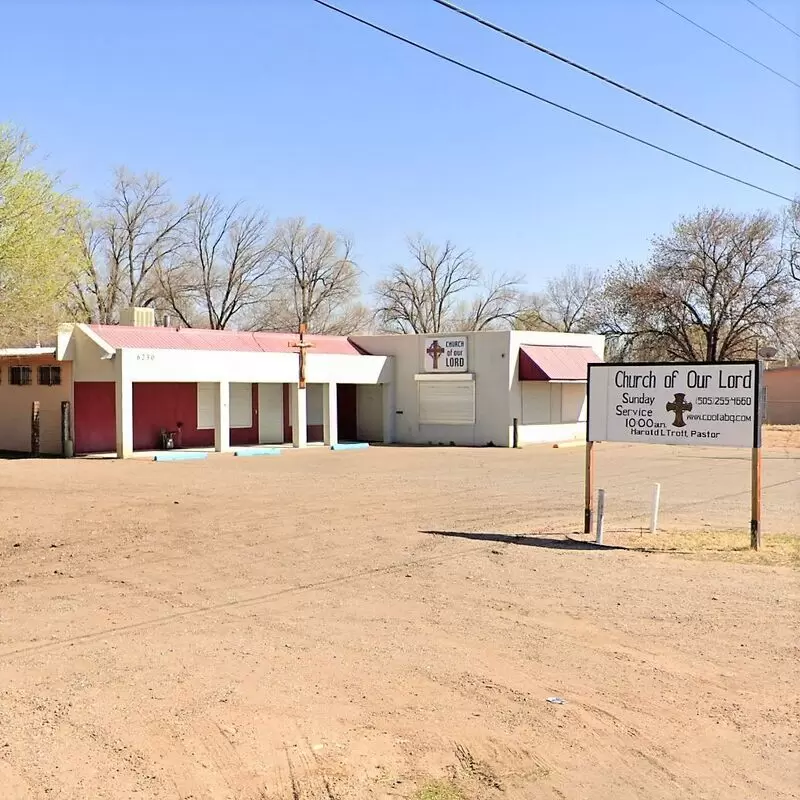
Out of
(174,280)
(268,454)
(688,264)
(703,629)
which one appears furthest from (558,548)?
(174,280)

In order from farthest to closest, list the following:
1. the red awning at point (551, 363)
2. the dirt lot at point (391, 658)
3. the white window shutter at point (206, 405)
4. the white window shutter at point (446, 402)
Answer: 1. the white window shutter at point (446, 402)
2. the red awning at point (551, 363)
3. the white window shutter at point (206, 405)
4. the dirt lot at point (391, 658)

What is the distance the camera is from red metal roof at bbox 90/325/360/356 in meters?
29.5

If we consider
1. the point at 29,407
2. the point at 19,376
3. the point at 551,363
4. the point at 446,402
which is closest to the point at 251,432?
the point at 446,402

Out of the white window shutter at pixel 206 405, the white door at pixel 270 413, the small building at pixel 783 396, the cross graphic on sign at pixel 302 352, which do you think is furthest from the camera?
the small building at pixel 783 396

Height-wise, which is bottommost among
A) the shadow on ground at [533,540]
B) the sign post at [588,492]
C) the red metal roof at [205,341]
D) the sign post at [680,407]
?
the shadow on ground at [533,540]

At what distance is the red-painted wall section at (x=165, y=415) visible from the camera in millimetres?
31141

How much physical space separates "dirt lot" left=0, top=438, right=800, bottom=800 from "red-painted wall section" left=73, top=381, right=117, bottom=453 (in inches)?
562

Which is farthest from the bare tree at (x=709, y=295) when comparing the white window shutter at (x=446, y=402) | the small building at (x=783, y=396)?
the white window shutter at (x=446, y=402)

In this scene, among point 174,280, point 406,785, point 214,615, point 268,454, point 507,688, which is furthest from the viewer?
point 174,280

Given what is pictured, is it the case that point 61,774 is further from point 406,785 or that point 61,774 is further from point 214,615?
point 214,615

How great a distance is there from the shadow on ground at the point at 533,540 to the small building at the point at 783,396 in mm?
39152

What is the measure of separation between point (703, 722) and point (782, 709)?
2.12ft

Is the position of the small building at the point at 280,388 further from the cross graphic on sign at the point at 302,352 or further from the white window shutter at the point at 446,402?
the cross graphic on sign at the point at 302,352

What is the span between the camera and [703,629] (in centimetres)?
849
